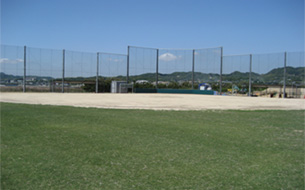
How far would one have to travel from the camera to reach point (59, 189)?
3191 millimetres

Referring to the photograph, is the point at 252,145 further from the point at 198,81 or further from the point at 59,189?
the point at 198,81

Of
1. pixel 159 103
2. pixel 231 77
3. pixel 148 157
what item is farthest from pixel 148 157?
pixel 231 77

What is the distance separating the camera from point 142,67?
34.2m

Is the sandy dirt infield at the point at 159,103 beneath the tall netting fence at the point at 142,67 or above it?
beneath

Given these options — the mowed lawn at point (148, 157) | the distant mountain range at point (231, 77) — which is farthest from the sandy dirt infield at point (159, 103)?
the distant mountain range at point (231, 77)

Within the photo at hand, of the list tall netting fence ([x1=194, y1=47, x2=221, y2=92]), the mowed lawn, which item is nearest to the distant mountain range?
tall netting fence ([x1=194, y1=47, x2=221, y2=92])

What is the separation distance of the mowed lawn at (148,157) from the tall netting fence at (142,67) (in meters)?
26.8

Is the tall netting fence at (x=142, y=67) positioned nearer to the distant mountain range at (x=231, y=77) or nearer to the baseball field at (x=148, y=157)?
the distant mountain range at (x=231, y=77)

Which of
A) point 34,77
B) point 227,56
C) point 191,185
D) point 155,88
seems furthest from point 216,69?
point 191,185

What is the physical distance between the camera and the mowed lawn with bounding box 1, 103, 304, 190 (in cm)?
342

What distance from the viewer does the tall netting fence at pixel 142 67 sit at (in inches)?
1324

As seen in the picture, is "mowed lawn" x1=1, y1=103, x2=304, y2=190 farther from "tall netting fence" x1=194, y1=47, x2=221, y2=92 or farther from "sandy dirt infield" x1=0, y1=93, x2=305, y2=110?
"tall netting fence" x1=194, y1=47, x2=221, y2=92

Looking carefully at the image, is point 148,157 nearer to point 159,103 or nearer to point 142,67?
point 159,103

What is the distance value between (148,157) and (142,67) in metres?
30.2
